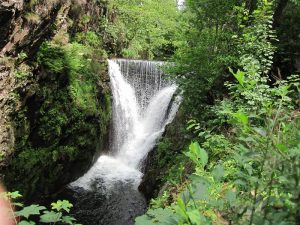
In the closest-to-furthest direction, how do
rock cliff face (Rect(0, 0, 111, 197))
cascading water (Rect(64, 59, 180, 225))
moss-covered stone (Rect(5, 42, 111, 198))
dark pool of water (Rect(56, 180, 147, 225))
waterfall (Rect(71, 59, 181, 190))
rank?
1. rock cliff face (Rect(0, 0, 111, 197))
2. moss-covered stone (Rect(5, 42, 111, 198))
3. dark pool of water (Rect(56, 180, 147, 225))
4. cascading water (Rect(64, 59, 180, 225))
5. waterfall (Rect(71, 59, 181, 190))

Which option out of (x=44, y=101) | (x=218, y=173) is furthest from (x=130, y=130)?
(x=218, y=173)

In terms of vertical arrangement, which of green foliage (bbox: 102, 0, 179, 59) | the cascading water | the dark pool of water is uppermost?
green foliage (bbox: 102, 0, 179, 59)

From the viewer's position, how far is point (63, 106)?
33.0 feet

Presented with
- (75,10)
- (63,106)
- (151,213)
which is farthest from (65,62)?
(151,213)

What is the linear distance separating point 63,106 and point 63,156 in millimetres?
1657

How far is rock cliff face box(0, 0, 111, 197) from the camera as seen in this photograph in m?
7.28

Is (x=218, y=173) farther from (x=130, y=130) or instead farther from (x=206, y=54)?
(x=130, y=130)

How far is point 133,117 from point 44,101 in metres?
7.25

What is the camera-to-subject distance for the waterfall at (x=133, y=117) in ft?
42.3

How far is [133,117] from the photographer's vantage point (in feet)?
52.4

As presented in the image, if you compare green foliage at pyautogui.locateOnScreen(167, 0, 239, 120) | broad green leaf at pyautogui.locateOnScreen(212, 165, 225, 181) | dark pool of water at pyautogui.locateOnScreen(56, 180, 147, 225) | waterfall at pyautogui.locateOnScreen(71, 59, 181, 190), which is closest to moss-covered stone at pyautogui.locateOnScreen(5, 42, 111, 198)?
dark pool of water at pyautogui.locateOnScreen(56, 180, 147, 225)

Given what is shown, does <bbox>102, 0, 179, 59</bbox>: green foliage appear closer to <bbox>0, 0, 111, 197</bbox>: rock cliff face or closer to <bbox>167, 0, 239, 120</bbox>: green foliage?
<bbox>0, 0, 111, 197</bbox>: rock cliff face

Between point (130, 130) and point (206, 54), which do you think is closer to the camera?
point (206, 54)

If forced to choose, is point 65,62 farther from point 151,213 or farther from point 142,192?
point 151,213
